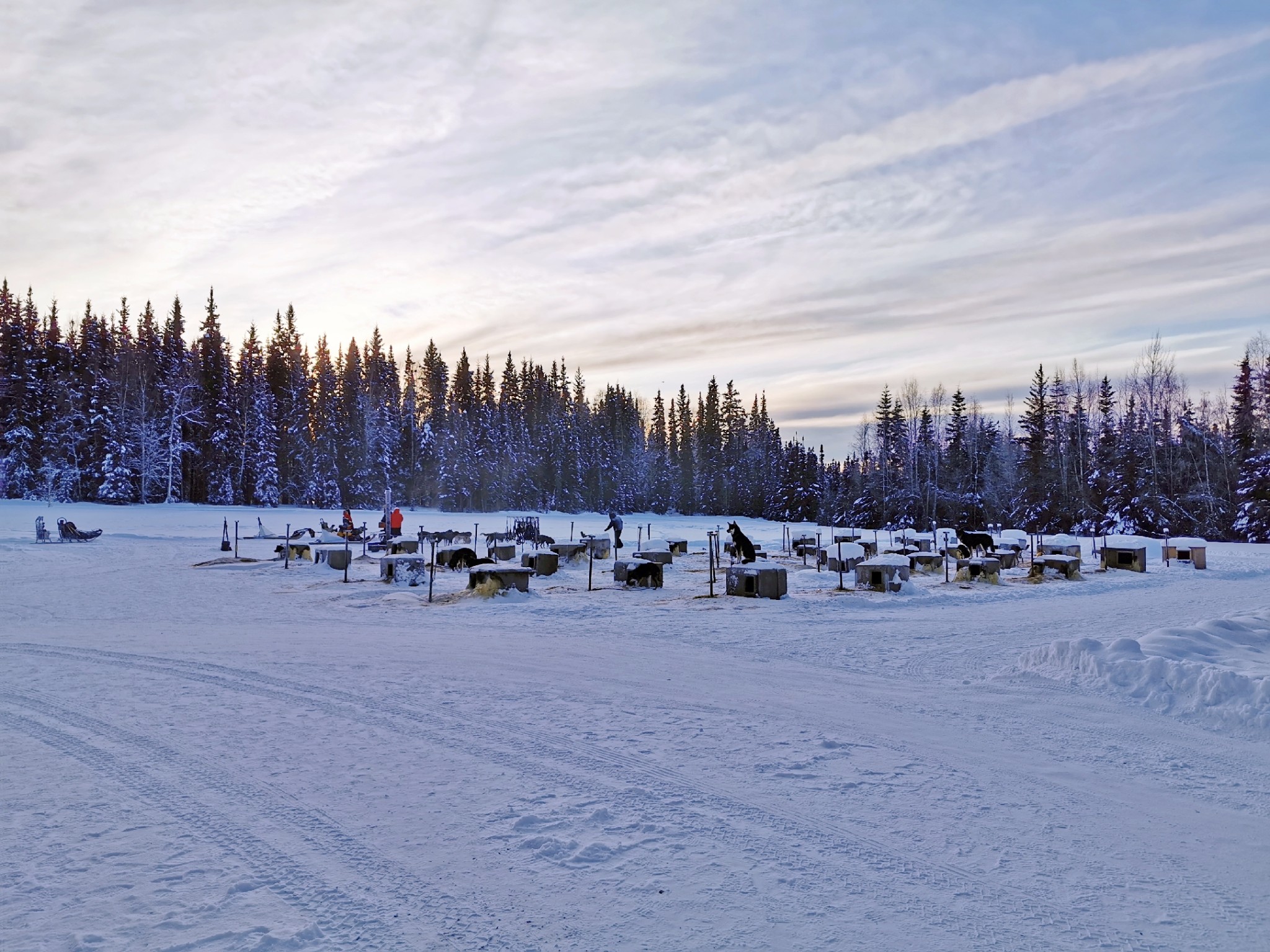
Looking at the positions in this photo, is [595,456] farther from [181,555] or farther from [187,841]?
[187,841]

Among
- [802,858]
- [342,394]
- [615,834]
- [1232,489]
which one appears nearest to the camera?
[802,858]

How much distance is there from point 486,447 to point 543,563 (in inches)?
2026

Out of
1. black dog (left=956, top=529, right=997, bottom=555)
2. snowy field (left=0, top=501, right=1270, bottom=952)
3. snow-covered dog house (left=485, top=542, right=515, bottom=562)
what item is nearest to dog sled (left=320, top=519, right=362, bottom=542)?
snow-covered dog house (left=485, top=542, right=515, bottom=562)

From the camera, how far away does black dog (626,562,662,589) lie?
18.0m

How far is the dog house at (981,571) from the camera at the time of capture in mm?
20016

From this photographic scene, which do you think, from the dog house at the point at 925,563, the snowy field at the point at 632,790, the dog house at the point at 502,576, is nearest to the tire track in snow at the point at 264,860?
the snowy field at the point at 632,790

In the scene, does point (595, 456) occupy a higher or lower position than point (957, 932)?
higher

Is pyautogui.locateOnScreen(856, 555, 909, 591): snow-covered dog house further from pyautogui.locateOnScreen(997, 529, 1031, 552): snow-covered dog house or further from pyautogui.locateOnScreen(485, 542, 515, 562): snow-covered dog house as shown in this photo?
pyautogui.locateOnScreen(997, 529, 1031, 552): snow-covered dog house

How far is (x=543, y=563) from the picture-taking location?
2030 centimetres

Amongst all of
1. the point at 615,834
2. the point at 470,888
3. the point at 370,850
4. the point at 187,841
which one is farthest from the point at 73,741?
the point at 615,834

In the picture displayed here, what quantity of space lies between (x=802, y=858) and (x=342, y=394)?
2912 inches

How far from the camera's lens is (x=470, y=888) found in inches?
147

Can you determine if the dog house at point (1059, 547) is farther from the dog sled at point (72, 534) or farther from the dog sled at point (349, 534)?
the dog sled at point (72, 534)

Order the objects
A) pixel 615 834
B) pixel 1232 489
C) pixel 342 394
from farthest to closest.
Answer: pixel 342 394 < pixel 1232 489 < pixel 615 834
